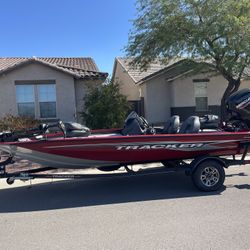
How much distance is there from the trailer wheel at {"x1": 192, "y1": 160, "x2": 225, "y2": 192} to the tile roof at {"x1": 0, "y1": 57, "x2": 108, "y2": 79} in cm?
1088

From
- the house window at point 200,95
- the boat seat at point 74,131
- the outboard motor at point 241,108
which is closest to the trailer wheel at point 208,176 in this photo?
the outboard motor at point 241,108

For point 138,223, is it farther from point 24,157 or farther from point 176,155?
point 24,157

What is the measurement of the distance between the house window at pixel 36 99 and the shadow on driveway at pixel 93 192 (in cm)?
1002

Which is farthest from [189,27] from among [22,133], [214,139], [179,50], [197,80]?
[22,133]

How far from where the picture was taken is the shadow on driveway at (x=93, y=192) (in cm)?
576

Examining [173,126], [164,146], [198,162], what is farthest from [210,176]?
[173,126]

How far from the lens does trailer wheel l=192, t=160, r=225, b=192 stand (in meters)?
6.17

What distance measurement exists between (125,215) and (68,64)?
55.4 ft

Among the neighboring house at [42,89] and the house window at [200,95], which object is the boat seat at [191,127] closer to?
the neighboring house at [42,89]

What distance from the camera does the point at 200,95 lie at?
2125cm

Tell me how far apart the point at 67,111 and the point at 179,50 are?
6.06 m

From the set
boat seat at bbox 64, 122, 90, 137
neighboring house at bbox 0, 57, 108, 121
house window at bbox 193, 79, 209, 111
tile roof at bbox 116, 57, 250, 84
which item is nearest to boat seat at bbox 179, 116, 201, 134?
boat seat at bbox 64, 122, 90, 137

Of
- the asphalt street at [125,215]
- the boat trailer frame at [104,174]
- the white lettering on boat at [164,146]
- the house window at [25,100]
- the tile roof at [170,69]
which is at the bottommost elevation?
the asphalt street at [125,215]

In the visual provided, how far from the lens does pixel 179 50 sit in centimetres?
1568
